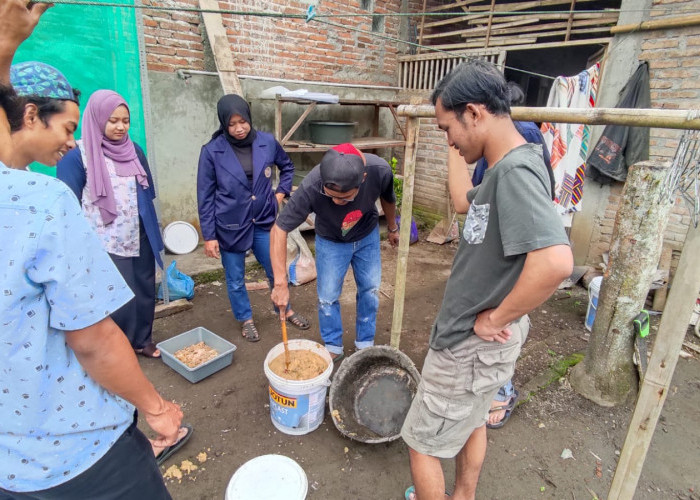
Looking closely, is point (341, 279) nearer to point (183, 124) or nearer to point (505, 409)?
point (505, 409)

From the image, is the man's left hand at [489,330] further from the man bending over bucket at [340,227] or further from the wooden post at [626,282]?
the wooden post at [626,282]

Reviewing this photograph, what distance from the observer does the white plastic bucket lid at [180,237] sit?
16.2 feet

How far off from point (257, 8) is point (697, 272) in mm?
5532

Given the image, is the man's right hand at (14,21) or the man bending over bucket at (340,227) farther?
the man bending over bucket at (340,227)

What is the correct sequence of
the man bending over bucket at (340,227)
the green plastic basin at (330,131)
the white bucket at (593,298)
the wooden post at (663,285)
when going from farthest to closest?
the green plastic basin at (330,131) → the wooden post at (663,285) → the white bucket at (593,298) → the man bending over bucket at (340,227)

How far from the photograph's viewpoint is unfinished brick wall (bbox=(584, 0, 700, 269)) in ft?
13.2

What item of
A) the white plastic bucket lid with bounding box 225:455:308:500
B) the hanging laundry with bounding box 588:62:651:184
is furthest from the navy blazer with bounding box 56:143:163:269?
the hanging laundry with bounding box 588:62:651:184

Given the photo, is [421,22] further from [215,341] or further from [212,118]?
[215,341]

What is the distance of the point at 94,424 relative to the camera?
109 cm

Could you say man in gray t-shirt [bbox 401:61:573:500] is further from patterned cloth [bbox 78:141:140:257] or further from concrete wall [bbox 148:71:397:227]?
concrete wall [bbox 148:71:397:227]

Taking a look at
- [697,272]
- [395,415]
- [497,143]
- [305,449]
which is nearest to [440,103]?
[497,143]

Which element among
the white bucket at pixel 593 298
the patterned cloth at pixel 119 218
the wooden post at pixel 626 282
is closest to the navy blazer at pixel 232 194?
the patterned cloth at pixel 119 218

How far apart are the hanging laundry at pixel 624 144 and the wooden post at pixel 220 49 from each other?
435 centimetres

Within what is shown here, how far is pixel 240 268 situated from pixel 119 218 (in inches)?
41.1
